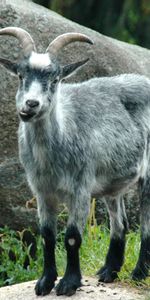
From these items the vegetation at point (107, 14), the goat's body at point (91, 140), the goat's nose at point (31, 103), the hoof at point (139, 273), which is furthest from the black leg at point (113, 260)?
the vegetation at point (107, 14)

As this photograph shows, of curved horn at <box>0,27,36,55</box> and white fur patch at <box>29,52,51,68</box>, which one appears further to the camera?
curved horn at <box>0,27,36,55</box>

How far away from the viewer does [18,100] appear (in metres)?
10.2

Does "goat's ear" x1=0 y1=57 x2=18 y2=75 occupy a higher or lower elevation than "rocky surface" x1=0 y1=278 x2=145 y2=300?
higher

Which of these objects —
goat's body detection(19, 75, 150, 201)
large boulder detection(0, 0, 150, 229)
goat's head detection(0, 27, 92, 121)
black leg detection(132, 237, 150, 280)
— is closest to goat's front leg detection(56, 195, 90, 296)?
goat's body detection(19, 75, 150, 201)

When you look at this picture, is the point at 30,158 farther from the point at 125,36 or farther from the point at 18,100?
the point at 125,36

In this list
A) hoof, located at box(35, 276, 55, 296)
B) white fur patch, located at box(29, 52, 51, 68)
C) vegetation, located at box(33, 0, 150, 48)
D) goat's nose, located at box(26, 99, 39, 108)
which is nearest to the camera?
goat's nose, located at box(26, 99, 39, 108)

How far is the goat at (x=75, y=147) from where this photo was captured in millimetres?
10406

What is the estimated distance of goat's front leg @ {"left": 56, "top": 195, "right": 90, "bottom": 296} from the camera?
10578 mm

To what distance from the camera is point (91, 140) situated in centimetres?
1084

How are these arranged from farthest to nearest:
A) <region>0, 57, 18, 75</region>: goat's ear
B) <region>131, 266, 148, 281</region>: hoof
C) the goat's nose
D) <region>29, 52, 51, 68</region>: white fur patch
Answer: <region>131, 266, 148, 281</region>: hoof
<region>0, 57, 18, 75</region>: goat's ear
<region>29, 52, 51, 68</region>: white fur patch
the goat's nose

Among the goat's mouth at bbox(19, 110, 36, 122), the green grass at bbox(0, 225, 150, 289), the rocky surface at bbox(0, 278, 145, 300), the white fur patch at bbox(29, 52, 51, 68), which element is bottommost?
the green grass at bbox(0, 225, 150, 289)

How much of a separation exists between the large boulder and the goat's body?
183 cm

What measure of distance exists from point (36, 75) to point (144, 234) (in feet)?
6.29

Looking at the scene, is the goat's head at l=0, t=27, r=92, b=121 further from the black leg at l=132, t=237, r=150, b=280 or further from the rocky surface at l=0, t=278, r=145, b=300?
the black leg at l=132, t=237, r=150, b=280
